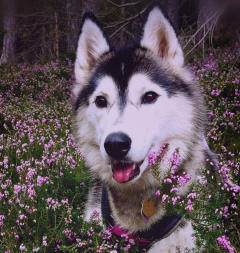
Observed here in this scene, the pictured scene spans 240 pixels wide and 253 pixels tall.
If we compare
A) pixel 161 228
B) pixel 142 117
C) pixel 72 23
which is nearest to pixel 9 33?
pixel 72 23

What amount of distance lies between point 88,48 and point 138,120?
4.02 feet

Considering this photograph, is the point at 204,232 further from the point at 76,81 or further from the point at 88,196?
the point at 76,81

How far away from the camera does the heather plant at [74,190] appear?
180 centimetres

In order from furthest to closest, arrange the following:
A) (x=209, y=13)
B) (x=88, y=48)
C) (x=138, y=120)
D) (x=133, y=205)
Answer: (x=209, y=13) < (x=88, y=48) < (x=133, y=205) < (x=138, y=120)

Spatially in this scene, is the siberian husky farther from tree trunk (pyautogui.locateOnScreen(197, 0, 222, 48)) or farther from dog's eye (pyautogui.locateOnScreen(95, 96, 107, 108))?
tree trunk (pyautogui.locateOnScreen(197, 0, 222, 48))

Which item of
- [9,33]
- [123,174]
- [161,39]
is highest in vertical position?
[161,39]

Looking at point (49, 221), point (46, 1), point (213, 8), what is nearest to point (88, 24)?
point (49, 221)

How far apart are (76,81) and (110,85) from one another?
686 millimetres

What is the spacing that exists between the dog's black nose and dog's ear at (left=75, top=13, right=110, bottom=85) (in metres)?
1.17

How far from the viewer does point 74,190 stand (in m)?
3.40

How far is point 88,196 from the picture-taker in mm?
3057

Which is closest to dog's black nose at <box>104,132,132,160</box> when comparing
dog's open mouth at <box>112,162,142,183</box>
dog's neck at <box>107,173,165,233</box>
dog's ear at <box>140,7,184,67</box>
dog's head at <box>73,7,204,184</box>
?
dog's head at <box>73,7,204,184</box>

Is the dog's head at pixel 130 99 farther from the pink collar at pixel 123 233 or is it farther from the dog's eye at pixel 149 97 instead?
the pink collar at pixel 123 233

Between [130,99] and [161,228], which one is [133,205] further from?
[130,99]
